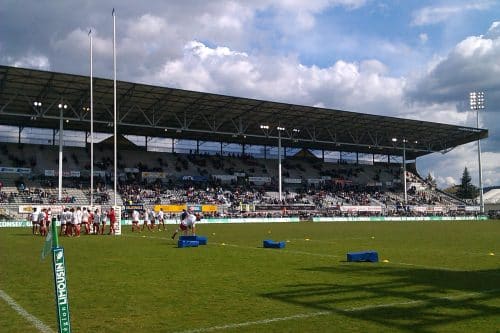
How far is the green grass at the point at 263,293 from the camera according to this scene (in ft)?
24.6

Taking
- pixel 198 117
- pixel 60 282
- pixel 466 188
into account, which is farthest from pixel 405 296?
pixel 466 188

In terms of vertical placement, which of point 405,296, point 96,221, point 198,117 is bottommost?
point 405,296

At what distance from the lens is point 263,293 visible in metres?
9.95

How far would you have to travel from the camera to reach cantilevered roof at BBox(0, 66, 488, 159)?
5031cm

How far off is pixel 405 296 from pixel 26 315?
21.5ft

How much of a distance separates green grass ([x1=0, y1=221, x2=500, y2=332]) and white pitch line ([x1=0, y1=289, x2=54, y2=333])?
0.31 ft

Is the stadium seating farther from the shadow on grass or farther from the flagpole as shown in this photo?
the flagpole

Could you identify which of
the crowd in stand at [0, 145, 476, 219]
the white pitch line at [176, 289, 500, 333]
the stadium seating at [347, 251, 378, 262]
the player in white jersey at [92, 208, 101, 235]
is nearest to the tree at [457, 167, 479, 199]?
the crowd in stand at [0, 145, 476, 219]

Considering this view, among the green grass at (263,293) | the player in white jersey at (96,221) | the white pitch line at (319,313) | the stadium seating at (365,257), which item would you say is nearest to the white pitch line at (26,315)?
the green grass at (263,293)

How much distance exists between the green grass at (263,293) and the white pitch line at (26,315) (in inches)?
3.7

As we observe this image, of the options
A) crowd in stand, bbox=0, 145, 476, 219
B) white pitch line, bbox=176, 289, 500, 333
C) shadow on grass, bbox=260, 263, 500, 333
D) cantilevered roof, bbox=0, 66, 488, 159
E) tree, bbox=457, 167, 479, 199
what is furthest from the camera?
tree, bbox=457, 167, 479, 199

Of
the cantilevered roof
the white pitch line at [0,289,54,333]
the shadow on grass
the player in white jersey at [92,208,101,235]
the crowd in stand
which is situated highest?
the cantilevered roof

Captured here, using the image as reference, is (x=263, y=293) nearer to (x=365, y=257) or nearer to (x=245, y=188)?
(x=365, y=257)

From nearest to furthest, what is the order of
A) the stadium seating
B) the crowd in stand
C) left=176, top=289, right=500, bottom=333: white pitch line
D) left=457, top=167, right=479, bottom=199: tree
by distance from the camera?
left=176, top=289, right=500, bottom=333: white pitch line → the stadium seating → the crowd in stand → left=457, top=167, right=479, bottom=199: tree
